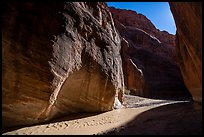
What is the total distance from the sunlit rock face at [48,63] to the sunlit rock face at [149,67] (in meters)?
23.4

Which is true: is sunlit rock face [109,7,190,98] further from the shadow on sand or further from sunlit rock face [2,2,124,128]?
the shadow on sand

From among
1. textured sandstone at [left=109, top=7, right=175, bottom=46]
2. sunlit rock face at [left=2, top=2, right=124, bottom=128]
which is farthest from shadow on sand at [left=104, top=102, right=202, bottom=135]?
textured sandstone at [left=109, top=7, right=175, bottom=46]

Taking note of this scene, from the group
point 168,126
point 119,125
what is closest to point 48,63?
point 119,125

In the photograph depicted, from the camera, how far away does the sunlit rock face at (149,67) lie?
36906 mm

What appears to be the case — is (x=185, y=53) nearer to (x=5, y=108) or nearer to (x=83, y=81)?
(x=83, y=81)

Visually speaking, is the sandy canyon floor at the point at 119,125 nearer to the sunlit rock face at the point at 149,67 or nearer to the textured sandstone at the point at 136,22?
the sunlit rock face at the point at 149,67

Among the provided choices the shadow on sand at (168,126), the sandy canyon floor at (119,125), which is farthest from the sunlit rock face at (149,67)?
the shadow on sand at (168,126)

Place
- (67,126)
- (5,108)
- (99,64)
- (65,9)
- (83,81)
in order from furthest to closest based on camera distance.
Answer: (99,64)
(83,81)
(65,9)
(67,126)
(5,108)

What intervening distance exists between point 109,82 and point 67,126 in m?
5.21

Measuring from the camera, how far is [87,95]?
1277cm

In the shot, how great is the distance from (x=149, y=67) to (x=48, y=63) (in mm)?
40080

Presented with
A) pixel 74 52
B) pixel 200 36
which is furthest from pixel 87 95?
pixel 200 36

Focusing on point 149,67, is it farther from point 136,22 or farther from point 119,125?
point 119,125

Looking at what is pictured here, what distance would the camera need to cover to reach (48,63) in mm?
9242
